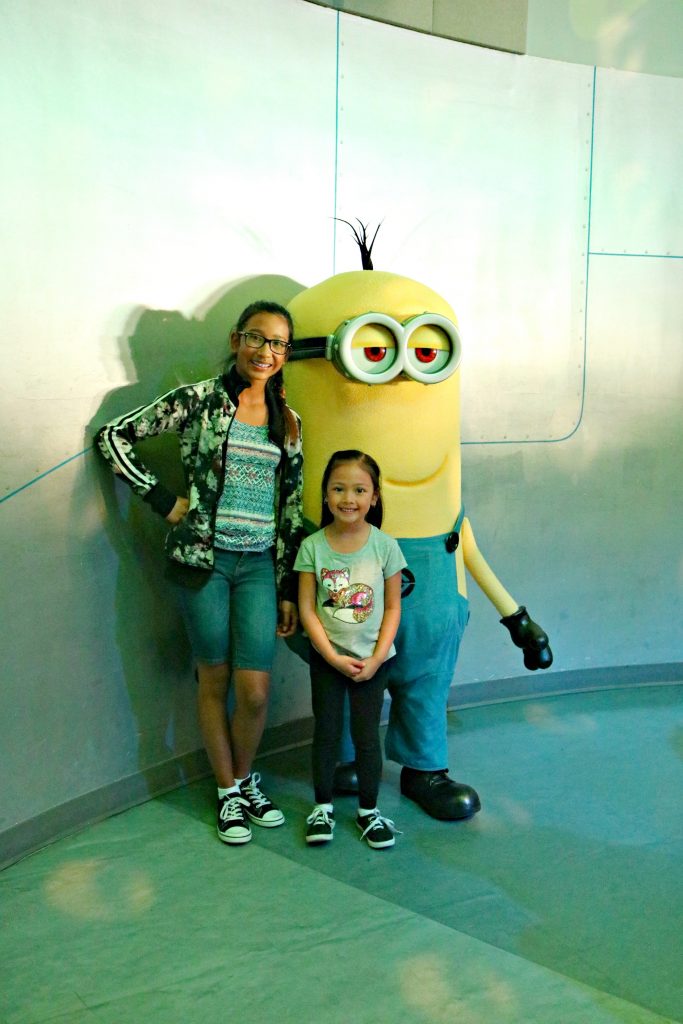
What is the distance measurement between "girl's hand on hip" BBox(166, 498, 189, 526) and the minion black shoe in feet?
2.97

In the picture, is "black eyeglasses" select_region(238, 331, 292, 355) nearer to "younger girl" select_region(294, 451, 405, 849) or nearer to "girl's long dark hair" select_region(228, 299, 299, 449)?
"girl's long dark hair" select_region(228, 299, 299, 449)

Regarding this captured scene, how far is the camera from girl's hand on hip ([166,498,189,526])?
2412 millimetres

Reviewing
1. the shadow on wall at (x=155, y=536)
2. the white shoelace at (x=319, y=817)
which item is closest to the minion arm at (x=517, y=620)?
the white shoelace at (x=319, y=817)

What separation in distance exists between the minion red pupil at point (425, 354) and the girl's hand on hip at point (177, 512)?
2.23 feet

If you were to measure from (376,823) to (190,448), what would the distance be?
1.00 meters

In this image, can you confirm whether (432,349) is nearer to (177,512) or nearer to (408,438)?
(408,438)

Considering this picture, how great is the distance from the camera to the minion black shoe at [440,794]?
255cm

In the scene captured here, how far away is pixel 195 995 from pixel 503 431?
2173mm

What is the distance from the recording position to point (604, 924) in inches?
82.0

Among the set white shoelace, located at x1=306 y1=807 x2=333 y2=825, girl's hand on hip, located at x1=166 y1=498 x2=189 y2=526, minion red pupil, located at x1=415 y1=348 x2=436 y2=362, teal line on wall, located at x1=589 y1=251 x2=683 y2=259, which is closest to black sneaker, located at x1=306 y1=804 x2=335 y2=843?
white shoelace, located at x1=306 y1=807 x2=333 y2=825

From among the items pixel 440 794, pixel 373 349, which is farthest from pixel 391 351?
pixel 440 794

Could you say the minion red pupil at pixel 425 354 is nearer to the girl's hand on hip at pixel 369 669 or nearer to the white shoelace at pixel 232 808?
the girl's hand on hip at pixel 369 669

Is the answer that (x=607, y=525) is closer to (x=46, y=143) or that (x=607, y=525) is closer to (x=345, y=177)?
(x=345, y=177)

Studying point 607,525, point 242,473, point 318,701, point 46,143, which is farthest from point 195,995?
point 607,525
